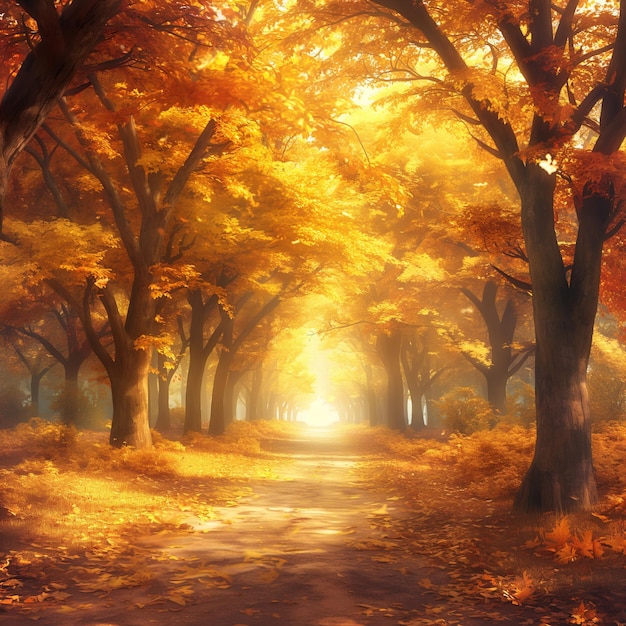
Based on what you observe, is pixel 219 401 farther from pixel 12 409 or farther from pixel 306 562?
pixel 306 562

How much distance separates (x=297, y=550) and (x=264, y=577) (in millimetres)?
1352

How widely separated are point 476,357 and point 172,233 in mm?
12842

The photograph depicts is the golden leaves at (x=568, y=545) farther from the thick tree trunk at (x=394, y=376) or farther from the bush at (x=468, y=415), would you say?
the thick tree trunk at (x=394, y=376)

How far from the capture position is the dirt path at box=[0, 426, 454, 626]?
5293mm

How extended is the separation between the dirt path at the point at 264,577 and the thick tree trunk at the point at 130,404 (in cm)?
558

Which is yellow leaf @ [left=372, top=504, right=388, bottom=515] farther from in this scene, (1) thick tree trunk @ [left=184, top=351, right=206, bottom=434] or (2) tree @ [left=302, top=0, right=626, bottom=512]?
(1) thick tree trunk @ [left=184, top=351, right=206, bottom=434]

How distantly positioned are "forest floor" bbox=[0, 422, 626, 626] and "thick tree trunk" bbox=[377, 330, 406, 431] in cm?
1672

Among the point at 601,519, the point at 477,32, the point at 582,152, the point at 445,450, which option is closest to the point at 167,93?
the point at 477,32

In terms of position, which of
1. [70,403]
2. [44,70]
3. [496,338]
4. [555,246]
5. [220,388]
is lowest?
[70,403]

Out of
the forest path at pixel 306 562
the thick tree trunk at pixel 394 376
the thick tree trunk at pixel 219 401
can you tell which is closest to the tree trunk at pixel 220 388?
the thick tree trunk at pixel 219 401

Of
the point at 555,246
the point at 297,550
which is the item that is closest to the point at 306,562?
the point at 297,550

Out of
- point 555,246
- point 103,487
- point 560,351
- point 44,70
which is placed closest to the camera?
point 44,70

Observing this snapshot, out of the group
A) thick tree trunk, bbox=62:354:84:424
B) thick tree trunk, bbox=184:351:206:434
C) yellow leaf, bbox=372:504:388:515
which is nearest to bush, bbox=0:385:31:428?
thick tree trunk, bbox=62:354:84:424

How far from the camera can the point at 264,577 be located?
21.2ft
